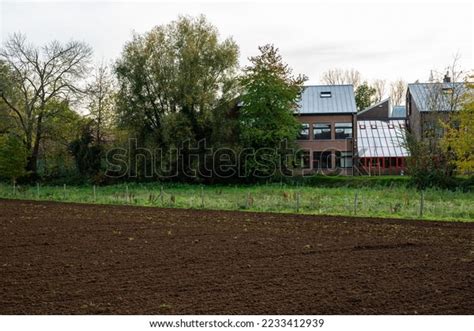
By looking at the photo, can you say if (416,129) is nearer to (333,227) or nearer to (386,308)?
(333,227)

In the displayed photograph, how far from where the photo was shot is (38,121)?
150 feet

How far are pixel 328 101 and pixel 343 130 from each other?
3363mm

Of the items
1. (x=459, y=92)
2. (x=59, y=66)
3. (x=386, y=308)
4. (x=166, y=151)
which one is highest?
(x=59, y=66)

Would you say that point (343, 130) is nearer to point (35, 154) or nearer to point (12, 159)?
point (35, 154)

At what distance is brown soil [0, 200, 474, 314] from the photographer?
351 inches

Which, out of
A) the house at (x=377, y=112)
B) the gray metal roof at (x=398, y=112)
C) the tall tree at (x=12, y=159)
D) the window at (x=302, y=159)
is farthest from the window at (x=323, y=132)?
the tall tree at (x=12, y=159)

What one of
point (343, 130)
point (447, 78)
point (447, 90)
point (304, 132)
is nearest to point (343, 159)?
point (343, 130)

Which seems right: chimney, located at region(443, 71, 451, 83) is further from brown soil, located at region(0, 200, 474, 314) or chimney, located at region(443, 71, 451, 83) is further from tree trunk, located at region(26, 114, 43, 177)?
tree trunk, located at region(26, 114, 43, 177)

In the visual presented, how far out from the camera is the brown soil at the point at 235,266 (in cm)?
891

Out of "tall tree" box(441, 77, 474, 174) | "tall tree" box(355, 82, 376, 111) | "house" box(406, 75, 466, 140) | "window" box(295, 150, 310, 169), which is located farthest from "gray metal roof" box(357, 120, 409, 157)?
"tall tree" box(441, 77, 474, 174)

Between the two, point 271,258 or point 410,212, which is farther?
point 410,212

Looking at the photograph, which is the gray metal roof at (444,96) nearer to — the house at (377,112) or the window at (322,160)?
the window at (322,160)

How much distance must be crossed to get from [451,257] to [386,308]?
16.9 ft

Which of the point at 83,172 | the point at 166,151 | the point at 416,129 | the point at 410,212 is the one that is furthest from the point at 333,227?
the point at 416,129
